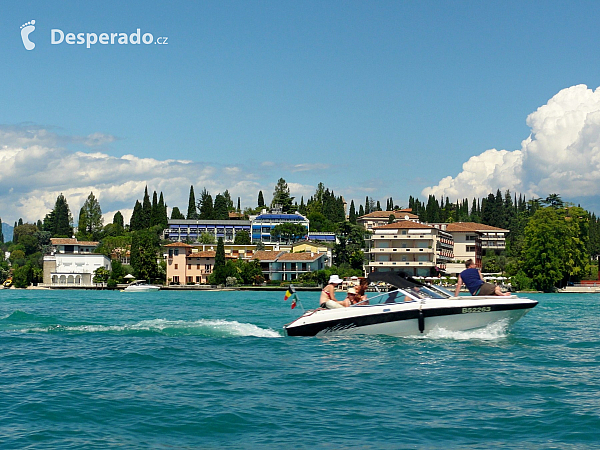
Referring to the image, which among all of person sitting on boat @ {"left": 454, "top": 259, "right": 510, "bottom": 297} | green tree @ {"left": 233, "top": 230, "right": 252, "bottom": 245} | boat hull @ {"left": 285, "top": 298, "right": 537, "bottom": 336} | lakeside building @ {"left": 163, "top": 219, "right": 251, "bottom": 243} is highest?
lakeside building @ {"left": 163, "top": 219, "right": 251, "bottom": 243}

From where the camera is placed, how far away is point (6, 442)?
8.27 m

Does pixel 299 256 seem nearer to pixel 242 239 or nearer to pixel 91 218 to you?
pixel 242 239

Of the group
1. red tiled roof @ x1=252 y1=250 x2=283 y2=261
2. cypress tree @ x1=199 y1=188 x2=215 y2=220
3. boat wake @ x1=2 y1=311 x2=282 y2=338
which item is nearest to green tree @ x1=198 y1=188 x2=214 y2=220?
cypress tree @ x1=199 y1=188 x2=215 y2=220

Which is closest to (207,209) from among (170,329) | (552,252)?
(552,252)

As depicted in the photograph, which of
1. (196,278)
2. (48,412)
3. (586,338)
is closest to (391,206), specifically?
(196,278)

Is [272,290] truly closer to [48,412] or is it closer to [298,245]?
[298,245]

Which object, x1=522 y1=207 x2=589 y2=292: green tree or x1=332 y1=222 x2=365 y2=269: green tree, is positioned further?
x1=332 y1=222 x2=365 y2=269: green tree

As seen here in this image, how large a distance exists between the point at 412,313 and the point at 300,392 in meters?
6.29

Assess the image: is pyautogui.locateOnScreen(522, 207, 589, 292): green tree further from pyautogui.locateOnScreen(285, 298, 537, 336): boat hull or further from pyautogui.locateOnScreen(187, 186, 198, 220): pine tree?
pyautogui.locateOnScreen(187, 186, 198, 220): pine tree

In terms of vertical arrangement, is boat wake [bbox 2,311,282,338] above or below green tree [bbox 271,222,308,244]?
below

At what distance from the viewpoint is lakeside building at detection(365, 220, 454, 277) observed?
3137 inches

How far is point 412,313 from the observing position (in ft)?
55.0

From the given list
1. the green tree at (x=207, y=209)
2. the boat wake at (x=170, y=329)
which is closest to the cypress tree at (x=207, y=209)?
the green tree at (x=207, y=209)

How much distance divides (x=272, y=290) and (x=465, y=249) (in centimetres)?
3277
